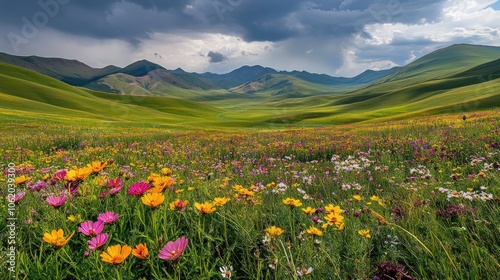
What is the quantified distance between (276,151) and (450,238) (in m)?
8.25

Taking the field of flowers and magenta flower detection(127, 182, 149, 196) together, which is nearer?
the field of flowers

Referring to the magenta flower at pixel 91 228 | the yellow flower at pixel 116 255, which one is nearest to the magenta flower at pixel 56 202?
the magenta flower at pixel 91 228

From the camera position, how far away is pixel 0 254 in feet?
6.31

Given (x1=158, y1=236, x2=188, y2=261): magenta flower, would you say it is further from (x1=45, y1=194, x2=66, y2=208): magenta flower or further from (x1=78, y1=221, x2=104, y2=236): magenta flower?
(x1=45, y1=194, x2=66, y2=208): magenta flower

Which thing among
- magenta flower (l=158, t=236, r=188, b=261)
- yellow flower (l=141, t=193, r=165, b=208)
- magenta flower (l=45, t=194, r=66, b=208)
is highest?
yellow flower (l=141, t=193, r=165, b=208)

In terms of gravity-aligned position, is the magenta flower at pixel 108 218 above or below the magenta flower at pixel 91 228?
above

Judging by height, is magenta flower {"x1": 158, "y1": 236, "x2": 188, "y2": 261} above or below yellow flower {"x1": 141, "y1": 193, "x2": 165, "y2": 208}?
below

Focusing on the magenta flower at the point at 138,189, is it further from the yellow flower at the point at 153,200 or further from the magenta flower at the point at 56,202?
the magenta flower at the point at 56,202

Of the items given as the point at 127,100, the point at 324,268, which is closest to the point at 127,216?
the point at 324,268

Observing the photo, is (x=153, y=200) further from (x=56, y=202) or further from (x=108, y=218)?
(x=56, y=202)

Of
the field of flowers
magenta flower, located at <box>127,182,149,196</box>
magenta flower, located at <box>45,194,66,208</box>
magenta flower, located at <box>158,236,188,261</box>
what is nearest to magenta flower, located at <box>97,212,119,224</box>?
the field of flowers

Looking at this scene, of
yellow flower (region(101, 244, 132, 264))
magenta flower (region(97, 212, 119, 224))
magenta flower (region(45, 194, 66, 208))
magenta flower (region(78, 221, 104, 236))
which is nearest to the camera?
yellow flower (region(101, 244, 132, 264))

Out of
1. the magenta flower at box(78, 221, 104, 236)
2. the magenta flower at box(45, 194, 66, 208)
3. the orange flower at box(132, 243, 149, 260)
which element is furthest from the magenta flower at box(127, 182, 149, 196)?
the orange flower at box(132, 243, 149, 260)

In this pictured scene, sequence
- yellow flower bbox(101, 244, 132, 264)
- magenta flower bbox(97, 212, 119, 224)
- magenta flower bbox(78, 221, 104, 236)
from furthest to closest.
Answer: magenta flower bbox(97, 212, 119, 224) < magenta flower bbox(78, 221, 104, 236) < yellow flower bbox(101, 244, 132, 264)
